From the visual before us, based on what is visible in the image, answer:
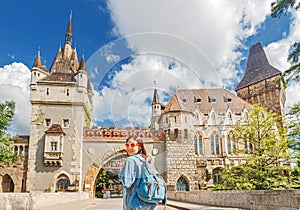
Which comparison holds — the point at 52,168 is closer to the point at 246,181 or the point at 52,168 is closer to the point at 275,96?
the point at 246,181

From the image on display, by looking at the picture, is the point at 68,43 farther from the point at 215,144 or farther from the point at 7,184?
the point at 215,144

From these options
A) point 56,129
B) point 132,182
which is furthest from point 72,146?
point 132,182

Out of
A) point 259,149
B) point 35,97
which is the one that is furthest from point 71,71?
point 259,149

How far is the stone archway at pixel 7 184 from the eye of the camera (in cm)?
2147

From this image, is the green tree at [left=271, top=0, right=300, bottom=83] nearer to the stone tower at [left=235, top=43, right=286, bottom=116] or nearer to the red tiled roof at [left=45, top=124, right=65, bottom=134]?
the red tiled roof at [left=45, top=124, right=65, bottom=134]

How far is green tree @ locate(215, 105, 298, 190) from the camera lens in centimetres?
1281

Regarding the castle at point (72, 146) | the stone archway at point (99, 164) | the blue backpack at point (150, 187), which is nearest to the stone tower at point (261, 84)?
the castle at point (72, 146)

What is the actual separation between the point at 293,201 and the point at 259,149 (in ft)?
29.9

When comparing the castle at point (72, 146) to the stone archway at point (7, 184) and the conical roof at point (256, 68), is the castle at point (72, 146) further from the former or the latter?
the conical roof at point (256, 68)

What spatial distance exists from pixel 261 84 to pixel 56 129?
3105cm

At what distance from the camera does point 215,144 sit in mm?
32125

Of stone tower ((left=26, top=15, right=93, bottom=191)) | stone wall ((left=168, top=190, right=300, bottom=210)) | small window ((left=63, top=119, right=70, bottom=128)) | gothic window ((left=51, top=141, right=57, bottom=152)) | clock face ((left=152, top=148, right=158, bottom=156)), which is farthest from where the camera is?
clock face ((left=152, top=148, right=158, bottom=156))

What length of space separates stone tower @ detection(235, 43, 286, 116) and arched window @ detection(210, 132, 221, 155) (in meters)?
11.1

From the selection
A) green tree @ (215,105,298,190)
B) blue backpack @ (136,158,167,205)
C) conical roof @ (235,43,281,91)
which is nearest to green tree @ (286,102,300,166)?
green tree @ (215,105,298,190)
